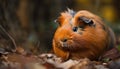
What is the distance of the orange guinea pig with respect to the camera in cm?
481

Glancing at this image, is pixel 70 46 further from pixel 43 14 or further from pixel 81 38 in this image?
pixel 43 14

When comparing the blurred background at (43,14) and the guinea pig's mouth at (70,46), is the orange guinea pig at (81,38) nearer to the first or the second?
the guinea pig's mouth at (70,46)

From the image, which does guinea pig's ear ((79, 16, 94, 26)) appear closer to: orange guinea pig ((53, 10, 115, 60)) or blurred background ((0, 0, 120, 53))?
orange guinea pig ((53, 10, 115, 60))

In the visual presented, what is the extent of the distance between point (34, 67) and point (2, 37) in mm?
1578

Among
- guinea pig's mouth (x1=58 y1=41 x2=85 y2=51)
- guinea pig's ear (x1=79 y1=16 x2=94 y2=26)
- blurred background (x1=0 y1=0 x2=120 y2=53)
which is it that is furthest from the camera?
blurred background (x1=0 y1=0 x2=120 y2=53)

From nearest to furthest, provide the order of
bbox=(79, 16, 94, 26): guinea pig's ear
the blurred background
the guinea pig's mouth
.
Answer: the guinea pig's mouth → bbox=(79, 16, 94, 26): guinea pig's ear → the blurred background

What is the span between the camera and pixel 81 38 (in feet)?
15.8

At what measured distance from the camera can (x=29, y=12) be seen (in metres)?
9.59

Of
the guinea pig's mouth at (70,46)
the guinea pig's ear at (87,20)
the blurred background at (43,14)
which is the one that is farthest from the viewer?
the blurred background at (43,14)

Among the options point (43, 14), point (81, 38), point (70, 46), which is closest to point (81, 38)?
point (81, 38)

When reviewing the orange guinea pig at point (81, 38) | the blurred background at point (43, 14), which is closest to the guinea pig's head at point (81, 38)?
the orange guinea pig at point (81, 38)

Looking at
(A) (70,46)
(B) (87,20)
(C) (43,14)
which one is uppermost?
(C) (43,14)

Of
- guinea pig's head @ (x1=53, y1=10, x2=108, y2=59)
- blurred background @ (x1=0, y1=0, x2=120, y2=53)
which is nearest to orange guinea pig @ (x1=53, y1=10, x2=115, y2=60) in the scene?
guinea pig's head @ (x1=53, y1=10, x2=108, y2=59)

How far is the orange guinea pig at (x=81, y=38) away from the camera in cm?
481
